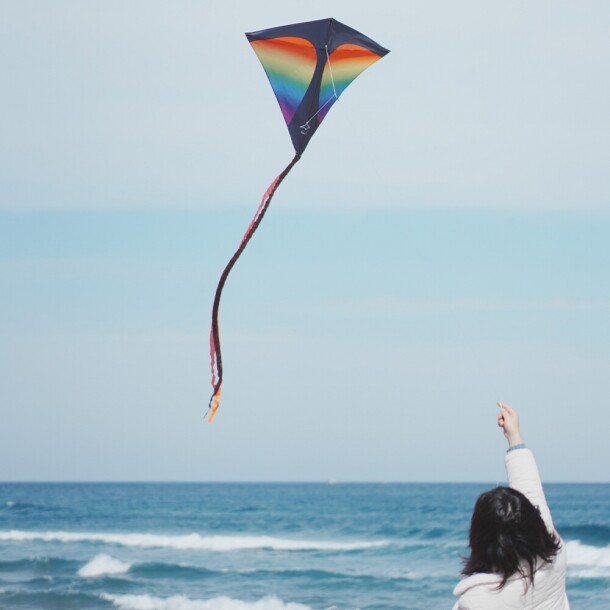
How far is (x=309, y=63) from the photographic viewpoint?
21.7 feet

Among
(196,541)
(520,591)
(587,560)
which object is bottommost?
(587,560)

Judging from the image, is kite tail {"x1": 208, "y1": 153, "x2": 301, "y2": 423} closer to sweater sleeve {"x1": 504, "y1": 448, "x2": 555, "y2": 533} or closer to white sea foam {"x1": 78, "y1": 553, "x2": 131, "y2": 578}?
sweater sleeve {"x1": 504, "y1": 448, "x2": 555, "y2": 533}

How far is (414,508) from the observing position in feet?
143

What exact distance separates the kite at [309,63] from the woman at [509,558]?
13.6ft

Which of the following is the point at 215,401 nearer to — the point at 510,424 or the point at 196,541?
the point at 510,424

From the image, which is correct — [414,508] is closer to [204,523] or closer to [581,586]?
[204,523]

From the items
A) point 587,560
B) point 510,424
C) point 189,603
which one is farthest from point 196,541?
point 510,424

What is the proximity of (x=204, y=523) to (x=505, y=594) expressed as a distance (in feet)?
110

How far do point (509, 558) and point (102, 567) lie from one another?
1961cm

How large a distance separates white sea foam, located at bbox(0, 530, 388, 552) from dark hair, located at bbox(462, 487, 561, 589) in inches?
920

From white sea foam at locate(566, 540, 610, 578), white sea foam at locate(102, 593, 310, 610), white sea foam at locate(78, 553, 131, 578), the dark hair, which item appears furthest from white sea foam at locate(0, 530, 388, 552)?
the dark hair

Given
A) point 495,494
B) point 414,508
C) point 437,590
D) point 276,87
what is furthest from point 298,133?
point 414,508

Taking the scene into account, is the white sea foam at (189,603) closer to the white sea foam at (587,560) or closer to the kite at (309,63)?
the white sea foam at (587,560)

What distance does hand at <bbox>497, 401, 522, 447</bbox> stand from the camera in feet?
9.14
